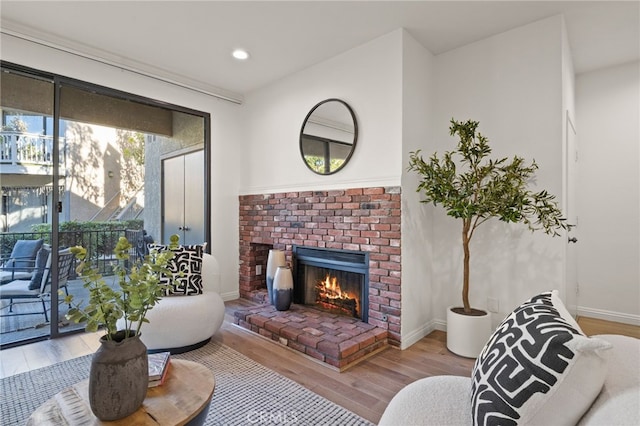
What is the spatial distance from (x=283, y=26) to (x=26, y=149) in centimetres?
246

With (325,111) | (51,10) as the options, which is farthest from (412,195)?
(51,10)

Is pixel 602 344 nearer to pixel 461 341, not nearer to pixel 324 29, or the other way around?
pixel 461 341

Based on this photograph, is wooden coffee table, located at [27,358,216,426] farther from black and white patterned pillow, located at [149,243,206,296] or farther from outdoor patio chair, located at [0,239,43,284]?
outdoor patio chair, located at [0,239,43,284]

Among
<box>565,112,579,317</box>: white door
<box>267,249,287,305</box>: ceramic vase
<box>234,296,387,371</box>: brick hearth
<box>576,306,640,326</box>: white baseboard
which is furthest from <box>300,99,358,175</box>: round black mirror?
<box>576,306,640,326</box>: white baseboard

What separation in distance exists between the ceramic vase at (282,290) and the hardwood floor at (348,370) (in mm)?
401

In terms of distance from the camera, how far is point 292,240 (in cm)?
362

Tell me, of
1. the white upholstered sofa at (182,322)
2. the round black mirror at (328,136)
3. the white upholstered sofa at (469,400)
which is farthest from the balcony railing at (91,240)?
the white upholstered sofa at (469,400)

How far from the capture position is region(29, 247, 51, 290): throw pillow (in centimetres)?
294

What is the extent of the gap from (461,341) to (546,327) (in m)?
1.82

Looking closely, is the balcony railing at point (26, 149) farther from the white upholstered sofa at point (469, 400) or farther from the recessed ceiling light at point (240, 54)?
the white upholstered sofa at point (469, 400)

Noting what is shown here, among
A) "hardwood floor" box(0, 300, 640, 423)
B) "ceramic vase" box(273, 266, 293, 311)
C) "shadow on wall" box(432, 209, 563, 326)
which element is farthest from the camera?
"ceramic vase" box(273, 266, 293, 311)

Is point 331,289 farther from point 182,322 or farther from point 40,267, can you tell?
point 40,267

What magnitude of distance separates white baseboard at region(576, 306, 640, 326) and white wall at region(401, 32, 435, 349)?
1676mm

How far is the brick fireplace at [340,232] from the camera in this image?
2.79 meters
